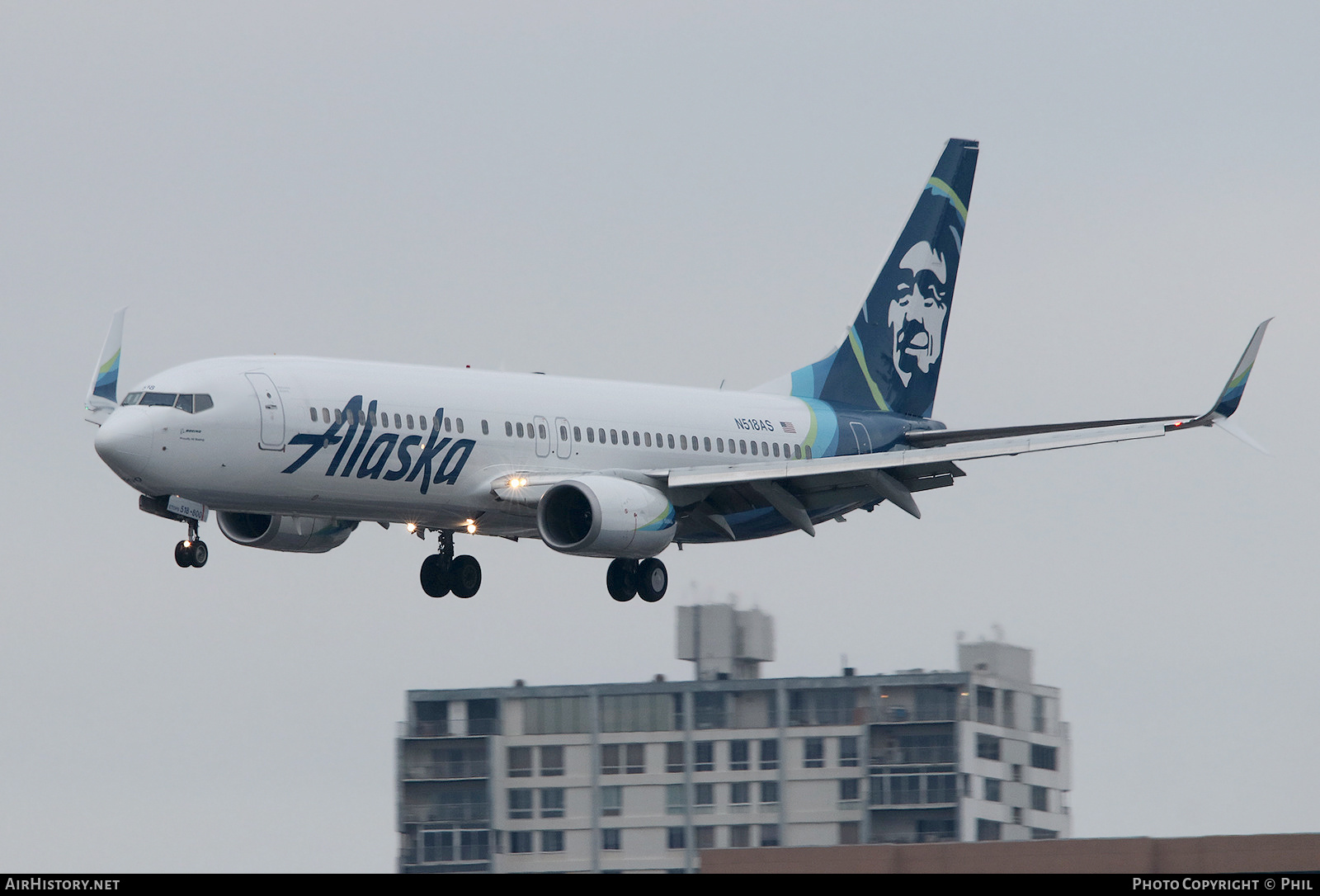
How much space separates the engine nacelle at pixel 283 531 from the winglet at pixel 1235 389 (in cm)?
1999

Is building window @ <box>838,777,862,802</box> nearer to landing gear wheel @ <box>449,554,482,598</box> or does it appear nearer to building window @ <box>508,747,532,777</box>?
building window @ <box>508,747,532,777</box>

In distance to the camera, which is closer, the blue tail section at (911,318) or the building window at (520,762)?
the blue tail section at (911,318)

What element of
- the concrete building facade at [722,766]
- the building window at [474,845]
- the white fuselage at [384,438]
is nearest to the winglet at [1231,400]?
the white fuselage at [384,438]

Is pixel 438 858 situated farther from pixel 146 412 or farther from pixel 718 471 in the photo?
pixel 146 412

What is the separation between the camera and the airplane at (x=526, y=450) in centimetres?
4841

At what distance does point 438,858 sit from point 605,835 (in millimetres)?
7889

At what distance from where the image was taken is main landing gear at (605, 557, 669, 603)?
5725 cm

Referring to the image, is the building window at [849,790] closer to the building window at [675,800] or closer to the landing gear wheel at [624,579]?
the building window at [675,800]

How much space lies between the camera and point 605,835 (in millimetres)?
102500

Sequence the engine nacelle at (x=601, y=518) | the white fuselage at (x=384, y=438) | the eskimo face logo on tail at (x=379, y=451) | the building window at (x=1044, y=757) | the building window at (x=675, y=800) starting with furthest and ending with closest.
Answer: the building window at (x=1044, y=757) → the building window at (x=675, y=800) → the engine nacelle at (x=601, y=518) → the eskimo face logo on tail at (x=379, y=451) → the white fuselage at (x=384, y=438)

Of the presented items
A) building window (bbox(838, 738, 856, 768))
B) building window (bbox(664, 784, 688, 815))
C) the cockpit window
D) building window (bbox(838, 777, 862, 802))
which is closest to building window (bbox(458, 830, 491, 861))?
building window (bbox(664, 784, 688, 815))

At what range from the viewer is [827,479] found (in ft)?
186

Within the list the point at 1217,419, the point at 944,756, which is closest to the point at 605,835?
the point at 944,756

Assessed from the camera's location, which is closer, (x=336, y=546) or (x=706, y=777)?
(x=336, y=546)
